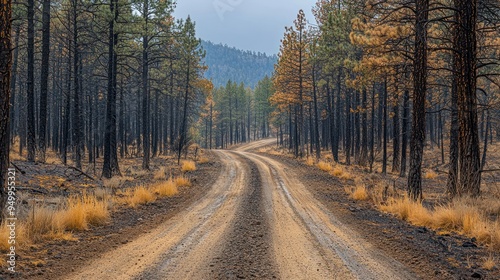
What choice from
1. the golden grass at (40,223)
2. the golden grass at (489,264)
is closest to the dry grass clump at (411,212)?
the golden grass at (489,264)

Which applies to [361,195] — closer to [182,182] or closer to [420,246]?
[420,246]

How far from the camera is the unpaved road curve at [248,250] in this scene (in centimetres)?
457

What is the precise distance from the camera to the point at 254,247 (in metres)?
5.82

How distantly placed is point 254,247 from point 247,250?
0.21 m

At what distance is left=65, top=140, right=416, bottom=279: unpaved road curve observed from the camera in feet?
15.0

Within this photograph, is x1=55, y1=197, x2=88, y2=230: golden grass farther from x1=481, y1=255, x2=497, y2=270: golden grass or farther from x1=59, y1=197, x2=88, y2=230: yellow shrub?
x1=481, y1=255, x2=497, y2=270: golden grass

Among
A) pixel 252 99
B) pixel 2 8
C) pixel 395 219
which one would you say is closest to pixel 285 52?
pixel 395 219

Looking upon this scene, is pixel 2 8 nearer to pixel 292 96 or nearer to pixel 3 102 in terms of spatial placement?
pixel 3 102

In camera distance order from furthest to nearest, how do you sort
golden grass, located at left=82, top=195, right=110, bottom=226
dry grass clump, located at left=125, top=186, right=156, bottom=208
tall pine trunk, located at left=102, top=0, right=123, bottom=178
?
tall pine trunk, located at left=102, top=0, right=123, bottom=178, dry grass clump, located at left=125, top=186, right=156, bottom=208, golden grass, located at left=82, top=195, right=110, bottom=226

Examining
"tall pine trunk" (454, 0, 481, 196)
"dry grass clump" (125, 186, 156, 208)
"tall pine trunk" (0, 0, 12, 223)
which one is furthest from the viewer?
"dry grass clump" (125, 186, 156, 208)

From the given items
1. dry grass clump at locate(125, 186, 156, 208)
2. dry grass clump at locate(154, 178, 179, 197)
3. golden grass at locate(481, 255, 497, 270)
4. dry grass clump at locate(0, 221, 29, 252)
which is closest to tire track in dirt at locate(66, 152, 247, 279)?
dry grass clump at locate(0, 221, 29, 252)

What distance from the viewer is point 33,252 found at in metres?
5.18

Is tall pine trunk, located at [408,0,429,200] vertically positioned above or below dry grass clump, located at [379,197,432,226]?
above

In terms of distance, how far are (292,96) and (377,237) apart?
29744 millimetres
